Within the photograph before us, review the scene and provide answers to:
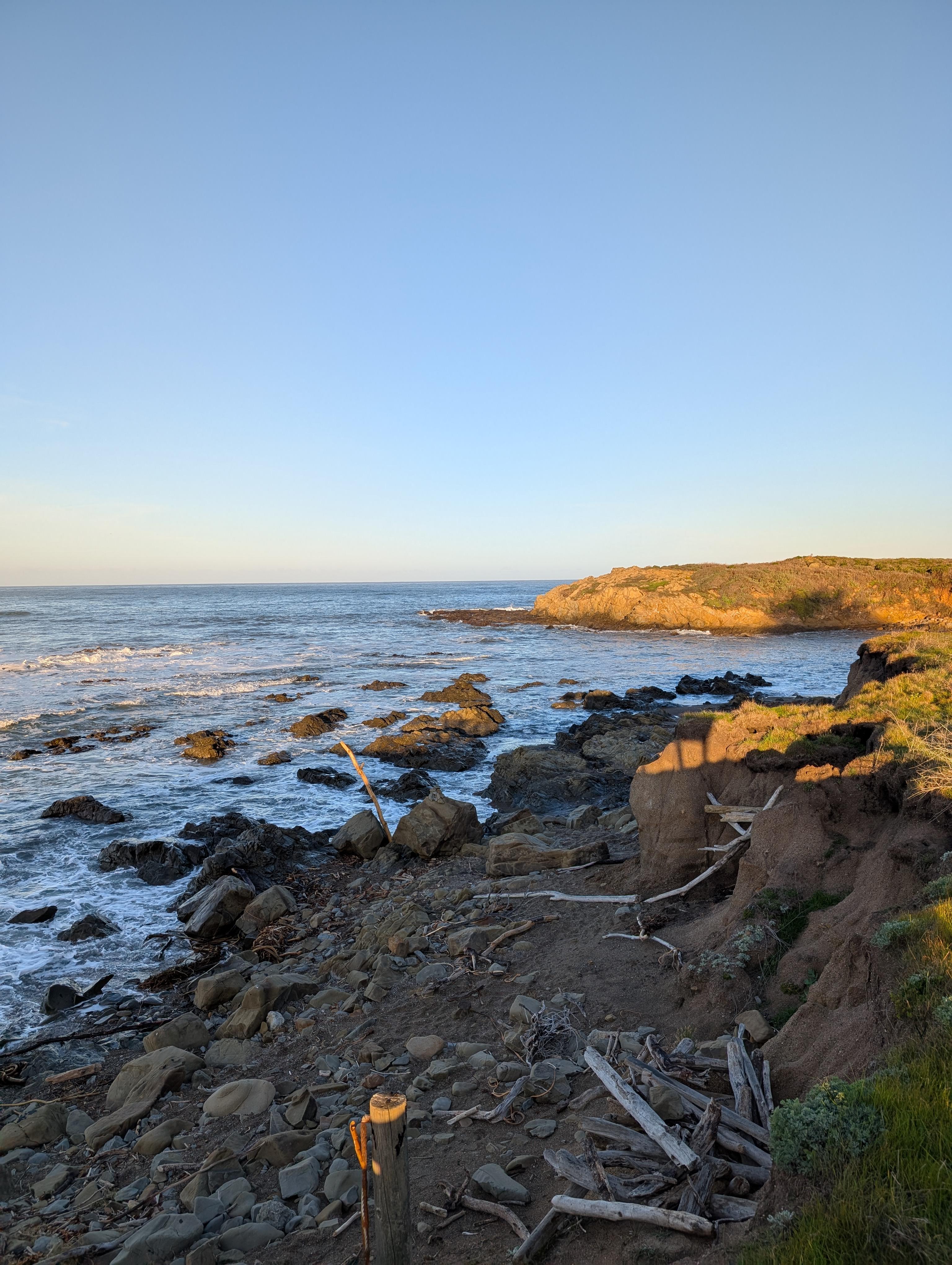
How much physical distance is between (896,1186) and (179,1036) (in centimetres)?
827

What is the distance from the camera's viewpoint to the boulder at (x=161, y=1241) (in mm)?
5137

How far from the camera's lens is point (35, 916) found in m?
12.5

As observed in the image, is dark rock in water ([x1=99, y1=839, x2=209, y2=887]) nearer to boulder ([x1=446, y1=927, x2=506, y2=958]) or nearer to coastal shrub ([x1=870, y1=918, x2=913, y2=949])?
boulder ([x1=446, y1=927, x2=506, y2=958])

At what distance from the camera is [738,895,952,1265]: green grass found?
2.87 meters

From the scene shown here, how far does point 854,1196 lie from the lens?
10.2 ft

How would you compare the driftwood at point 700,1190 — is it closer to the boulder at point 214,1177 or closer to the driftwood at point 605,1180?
the driftwood at point 605,1180

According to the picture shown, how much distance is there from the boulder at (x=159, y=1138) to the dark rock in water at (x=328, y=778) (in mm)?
13959

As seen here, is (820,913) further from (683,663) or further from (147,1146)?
(683,663)

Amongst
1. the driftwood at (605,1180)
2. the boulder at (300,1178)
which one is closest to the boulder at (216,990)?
the boulder at (300,1178)

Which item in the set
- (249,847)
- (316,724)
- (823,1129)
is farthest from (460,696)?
(823,1129)

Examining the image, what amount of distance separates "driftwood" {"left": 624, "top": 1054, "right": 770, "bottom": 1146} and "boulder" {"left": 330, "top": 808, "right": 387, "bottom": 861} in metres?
10.7

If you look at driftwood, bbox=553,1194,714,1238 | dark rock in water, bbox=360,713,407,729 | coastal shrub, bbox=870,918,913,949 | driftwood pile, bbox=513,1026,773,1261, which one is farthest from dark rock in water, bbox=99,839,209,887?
coastal shrub, bbox=870,918,913,949

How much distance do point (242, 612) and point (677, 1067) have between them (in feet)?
369

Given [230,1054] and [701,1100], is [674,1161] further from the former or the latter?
[230,1054]
